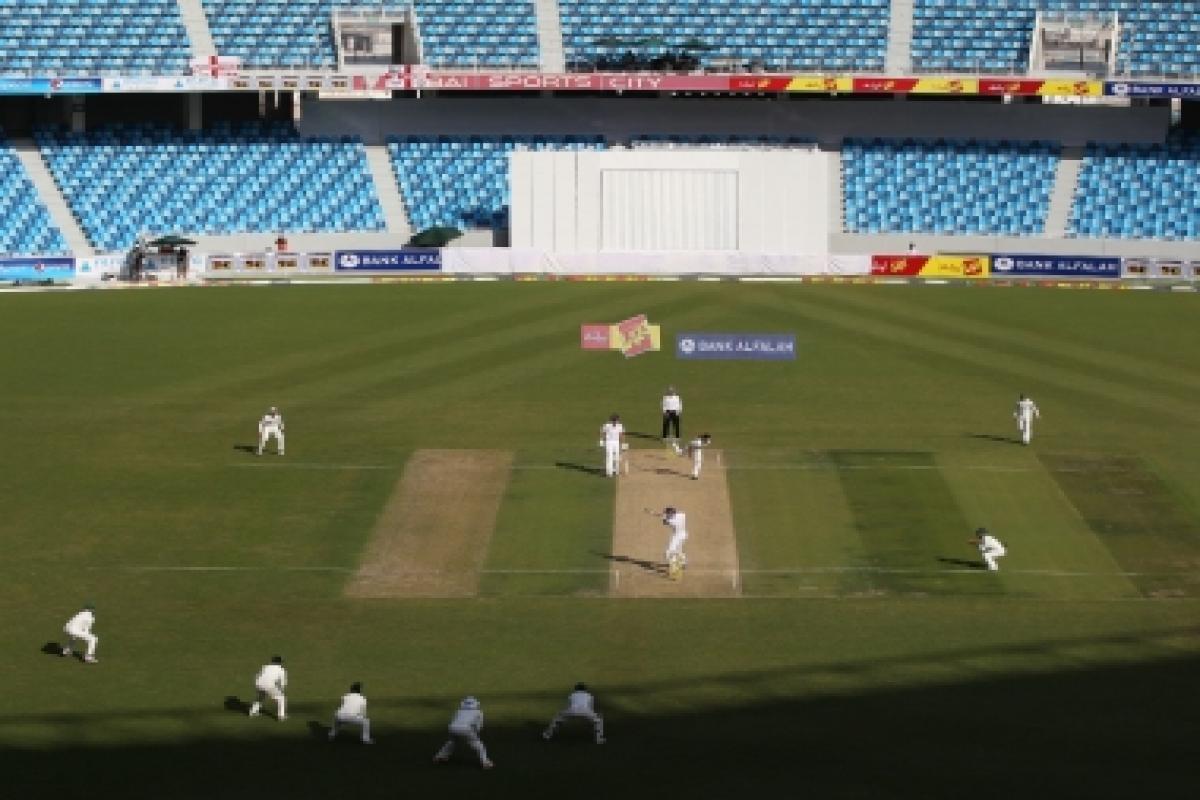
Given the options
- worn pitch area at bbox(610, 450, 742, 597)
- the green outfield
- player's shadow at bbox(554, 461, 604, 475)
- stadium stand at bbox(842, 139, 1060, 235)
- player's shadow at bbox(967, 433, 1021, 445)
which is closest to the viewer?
the green outfield

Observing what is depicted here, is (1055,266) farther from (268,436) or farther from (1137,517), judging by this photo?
(268,436)

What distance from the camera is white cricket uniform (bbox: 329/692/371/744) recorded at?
2931cm

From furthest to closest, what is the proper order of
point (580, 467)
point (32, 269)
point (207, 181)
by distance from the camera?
point (207, 181) → point (32, 269) → point (580, 467)

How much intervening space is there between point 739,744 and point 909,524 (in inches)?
578

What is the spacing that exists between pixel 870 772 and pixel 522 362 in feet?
117

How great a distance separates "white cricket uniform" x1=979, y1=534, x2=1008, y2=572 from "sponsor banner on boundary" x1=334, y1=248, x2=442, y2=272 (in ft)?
158

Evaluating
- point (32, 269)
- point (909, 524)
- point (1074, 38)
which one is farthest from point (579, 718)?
point (1074, 38)

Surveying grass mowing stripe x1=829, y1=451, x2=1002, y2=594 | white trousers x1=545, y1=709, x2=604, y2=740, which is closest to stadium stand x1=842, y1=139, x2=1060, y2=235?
grass mowing stripe x1=829, y1=451, x2=1002, y2=594

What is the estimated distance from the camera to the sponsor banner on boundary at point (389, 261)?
85.3 metres

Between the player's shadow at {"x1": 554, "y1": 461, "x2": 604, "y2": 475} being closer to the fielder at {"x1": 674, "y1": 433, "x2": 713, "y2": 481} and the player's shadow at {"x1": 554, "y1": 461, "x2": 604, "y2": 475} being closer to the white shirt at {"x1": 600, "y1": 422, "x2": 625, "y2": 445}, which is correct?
the white shirt at {"x1": 600, "y1": 422, "x2": 625, "y2": 445}

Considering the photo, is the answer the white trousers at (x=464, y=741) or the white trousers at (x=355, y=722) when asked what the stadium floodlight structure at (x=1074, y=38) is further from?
the white trousers at (x=464, y=741)

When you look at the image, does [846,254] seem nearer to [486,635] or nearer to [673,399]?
[673,399]

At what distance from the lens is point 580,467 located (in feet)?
159

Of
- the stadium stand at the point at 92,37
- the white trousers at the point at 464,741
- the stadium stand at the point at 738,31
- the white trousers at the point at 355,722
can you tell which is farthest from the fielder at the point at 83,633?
the stadium stand at the point at 738,31
